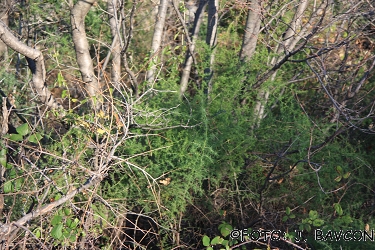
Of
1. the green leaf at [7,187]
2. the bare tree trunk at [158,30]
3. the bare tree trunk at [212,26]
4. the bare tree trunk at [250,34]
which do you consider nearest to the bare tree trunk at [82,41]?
the bare tree trunk at [158,30]

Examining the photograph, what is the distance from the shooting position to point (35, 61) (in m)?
3.38

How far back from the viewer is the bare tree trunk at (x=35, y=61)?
10.4 feet

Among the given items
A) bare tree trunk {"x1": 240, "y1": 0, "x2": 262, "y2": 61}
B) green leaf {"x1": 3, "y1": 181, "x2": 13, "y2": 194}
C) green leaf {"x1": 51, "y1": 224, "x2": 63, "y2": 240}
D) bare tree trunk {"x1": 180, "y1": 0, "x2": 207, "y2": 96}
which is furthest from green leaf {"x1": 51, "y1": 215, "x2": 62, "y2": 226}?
bare tree trunk {"x1": 240, "y1": 0, "x2": 262, "y2": 61}

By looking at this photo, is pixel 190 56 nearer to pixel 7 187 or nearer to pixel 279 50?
pixel 279 50

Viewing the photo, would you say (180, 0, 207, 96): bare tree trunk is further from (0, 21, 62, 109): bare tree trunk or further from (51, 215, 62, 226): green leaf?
(51, 215, 62, 226): green leaf

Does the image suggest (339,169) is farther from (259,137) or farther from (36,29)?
(36,29)

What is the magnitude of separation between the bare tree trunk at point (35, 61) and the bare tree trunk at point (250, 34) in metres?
1.76

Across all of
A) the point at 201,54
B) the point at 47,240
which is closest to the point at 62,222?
the point at 47,240

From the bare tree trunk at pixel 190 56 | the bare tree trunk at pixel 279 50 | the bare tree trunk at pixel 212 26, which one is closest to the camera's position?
the bare tree trunk at pixel 279 50

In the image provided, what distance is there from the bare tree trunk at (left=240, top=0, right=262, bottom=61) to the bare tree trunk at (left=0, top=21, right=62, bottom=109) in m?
1.76

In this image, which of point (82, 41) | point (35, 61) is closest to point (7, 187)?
point (35, 61)

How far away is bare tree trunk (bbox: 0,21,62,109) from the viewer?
3.16 m

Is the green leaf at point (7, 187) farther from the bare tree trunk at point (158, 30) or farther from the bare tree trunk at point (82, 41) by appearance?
the bare tree trunk at point (158, 30)

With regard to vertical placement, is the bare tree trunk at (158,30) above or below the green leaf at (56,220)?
above
